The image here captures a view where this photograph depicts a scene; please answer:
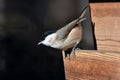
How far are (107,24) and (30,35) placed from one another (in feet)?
1.89

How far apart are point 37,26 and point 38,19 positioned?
0.04m

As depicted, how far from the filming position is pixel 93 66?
1419 mm

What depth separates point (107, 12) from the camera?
4.68 feet

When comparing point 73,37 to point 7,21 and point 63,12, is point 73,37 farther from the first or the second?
point 7,21

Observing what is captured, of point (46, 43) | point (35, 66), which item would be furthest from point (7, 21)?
point (46, 43)

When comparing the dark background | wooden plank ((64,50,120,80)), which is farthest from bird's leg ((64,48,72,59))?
the dark background

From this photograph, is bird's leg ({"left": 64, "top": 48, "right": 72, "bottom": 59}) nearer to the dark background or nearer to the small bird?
the small bird

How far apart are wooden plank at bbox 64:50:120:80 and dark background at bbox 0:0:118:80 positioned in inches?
12.7

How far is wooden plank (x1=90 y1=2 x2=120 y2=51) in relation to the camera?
140 cm

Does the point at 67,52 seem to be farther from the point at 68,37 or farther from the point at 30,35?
the point at 30,35

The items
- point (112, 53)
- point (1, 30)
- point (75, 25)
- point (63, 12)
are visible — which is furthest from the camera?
point (1, 30)

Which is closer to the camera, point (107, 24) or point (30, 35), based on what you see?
point (107, 24)

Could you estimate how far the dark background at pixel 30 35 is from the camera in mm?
1852

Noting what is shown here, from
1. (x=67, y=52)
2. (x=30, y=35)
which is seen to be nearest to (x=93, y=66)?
(x=67, y=52)
